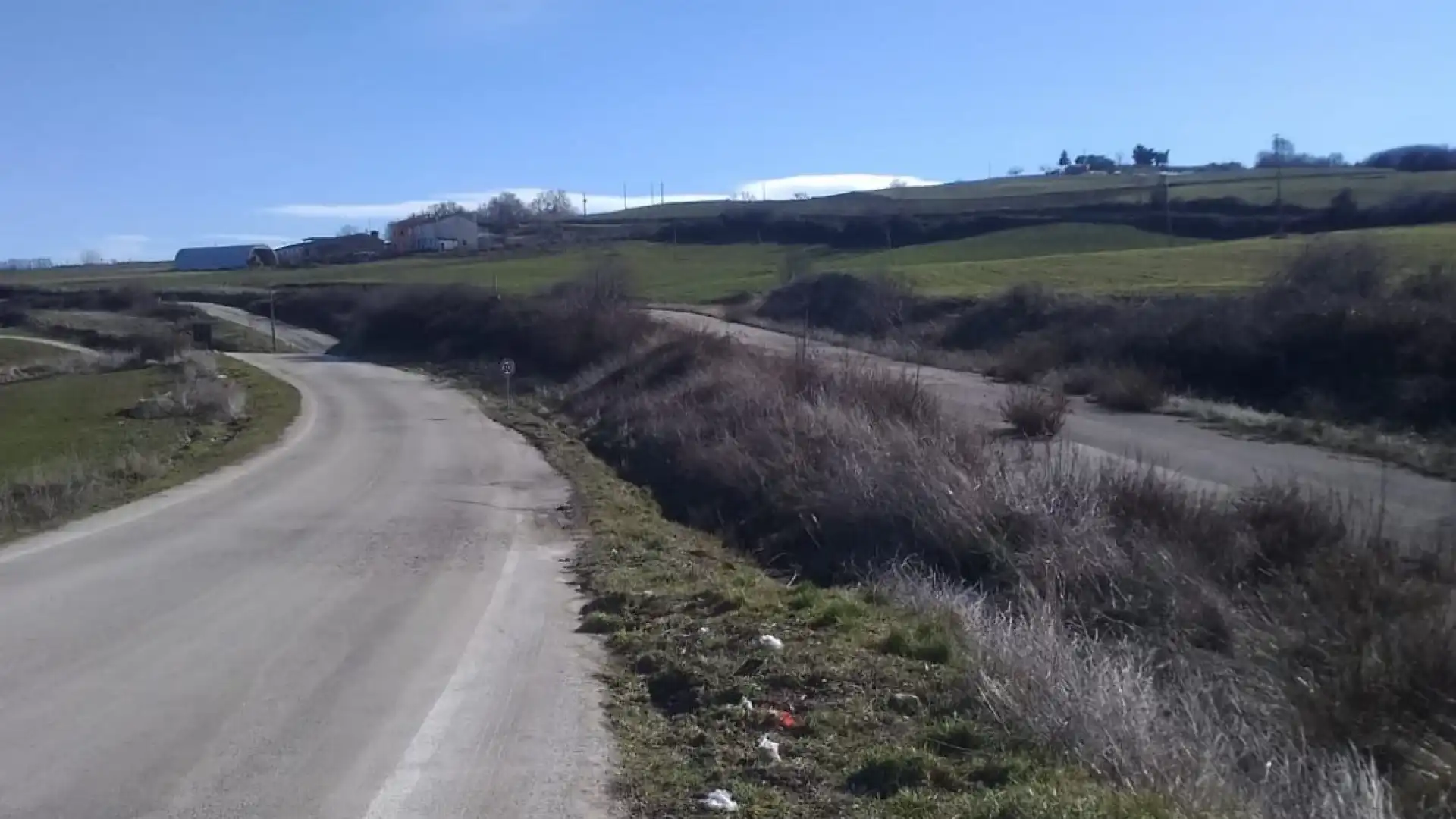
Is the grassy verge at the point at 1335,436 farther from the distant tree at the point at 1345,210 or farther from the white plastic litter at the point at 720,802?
the distant tree at the point at 1345,210

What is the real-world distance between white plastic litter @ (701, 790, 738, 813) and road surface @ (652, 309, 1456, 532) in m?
8.30

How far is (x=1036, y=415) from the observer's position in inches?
1004

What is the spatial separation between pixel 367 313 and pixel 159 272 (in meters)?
96.3

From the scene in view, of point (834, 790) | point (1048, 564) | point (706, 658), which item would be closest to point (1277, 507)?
point (1048, 564)

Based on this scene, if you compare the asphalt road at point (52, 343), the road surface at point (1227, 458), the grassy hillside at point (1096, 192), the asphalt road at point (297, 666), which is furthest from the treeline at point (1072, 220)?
the asphalt road at point (297, 666)

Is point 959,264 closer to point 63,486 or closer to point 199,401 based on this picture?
point 199,401

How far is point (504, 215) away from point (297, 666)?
167 metres

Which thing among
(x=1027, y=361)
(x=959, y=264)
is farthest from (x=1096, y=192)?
(x=1027, y=361)

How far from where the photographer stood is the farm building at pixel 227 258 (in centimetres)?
14788

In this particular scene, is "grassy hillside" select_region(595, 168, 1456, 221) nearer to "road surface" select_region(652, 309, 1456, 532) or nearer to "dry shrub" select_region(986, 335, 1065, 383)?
"dry shrub" select_region(986, 335, 1065, 383)

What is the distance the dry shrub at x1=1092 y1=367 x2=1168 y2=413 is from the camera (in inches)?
1288

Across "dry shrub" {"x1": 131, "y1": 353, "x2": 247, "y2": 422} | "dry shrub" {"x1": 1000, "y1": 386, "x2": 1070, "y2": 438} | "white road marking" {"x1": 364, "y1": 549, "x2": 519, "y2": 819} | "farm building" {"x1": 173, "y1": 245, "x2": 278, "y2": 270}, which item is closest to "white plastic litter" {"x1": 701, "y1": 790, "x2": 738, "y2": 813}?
"white road marking" {"x1": 364, "y1": 549, "x2": 519, "y2": 819}

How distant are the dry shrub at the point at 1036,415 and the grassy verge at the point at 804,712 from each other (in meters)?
12.5

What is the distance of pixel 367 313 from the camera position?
7475 centimetres
